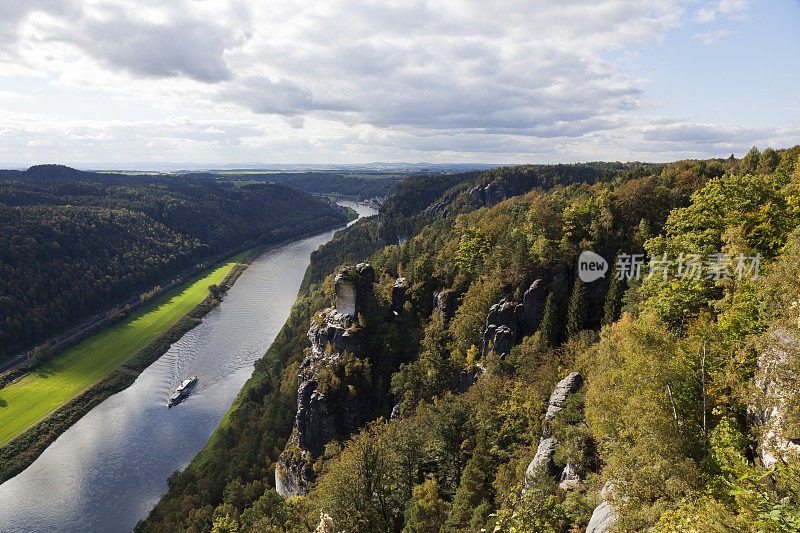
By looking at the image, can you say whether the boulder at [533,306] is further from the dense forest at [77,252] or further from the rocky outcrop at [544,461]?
the dense forest at [77,252]

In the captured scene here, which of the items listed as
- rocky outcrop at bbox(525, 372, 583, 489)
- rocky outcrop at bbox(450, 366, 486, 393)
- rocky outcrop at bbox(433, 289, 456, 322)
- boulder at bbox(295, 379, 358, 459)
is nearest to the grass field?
boulder at bbox(295, 379, 358, 459)

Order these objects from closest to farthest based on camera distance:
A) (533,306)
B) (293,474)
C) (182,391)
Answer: (533,306) < (293,474) < (182,391)

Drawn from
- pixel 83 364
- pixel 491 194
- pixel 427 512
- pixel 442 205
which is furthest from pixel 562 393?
pixel 442 205

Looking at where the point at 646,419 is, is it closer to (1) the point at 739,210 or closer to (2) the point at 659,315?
(2) the point at 659,315

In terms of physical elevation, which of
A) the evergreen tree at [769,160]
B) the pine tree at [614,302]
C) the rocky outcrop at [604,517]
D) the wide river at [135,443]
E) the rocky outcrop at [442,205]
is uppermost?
the evergreen tree at [769,160]

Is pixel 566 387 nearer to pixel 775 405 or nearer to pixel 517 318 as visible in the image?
pixel 775 405

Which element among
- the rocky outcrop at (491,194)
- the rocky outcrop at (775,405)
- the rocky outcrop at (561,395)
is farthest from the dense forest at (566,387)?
the rocky outcrop at (491,194)
